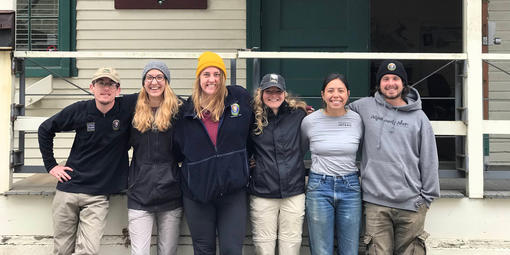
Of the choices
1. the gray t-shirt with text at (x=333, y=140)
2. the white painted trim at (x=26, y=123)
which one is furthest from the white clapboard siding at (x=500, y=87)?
the white painted trim at (x=26, y=123)

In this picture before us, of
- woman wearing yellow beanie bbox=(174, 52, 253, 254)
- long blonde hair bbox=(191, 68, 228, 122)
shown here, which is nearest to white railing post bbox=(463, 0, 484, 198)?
woman wearing yellow beanie bbox=(174, 52, 253, 254)

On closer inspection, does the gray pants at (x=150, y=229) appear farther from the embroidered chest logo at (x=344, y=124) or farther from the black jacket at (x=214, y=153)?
the embroidered chest logo at (x=344, y=124)

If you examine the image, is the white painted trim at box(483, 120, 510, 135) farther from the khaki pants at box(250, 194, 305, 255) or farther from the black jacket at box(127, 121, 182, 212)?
the black jacket at box(127, 121, 182, 212)

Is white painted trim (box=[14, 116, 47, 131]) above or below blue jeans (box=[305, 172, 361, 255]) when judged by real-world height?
above

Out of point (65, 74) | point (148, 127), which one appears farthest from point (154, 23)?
point (148, 127)

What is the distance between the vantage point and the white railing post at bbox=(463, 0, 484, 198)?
11.0 ft

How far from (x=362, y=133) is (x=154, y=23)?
3.62 metres

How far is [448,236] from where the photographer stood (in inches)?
133

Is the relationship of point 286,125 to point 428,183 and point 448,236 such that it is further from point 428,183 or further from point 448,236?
point 448,236

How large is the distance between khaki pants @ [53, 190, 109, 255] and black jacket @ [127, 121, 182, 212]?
265mm

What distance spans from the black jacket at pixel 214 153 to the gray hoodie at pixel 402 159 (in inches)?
32.5

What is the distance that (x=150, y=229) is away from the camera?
118 inches

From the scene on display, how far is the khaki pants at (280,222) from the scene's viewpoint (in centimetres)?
295

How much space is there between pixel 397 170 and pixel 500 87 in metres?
3.60
